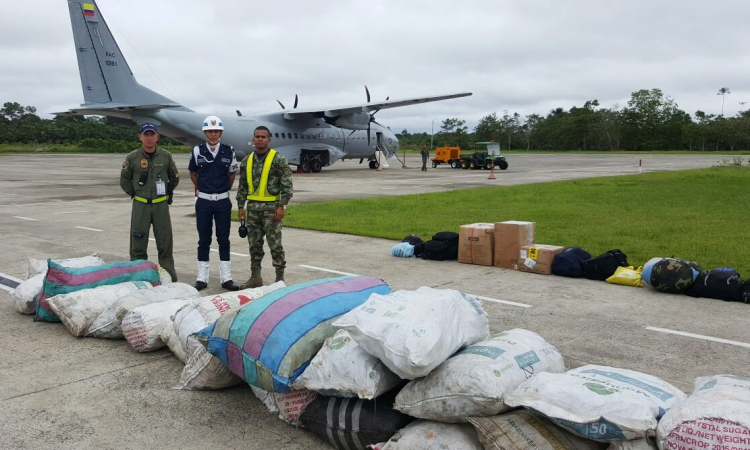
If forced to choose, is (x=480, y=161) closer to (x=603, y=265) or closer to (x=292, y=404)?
(x=603, y=265)

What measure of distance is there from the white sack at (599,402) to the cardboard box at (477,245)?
537 cm

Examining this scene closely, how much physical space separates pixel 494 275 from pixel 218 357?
4836 millimetres

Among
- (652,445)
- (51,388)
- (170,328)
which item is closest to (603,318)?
(652,445)

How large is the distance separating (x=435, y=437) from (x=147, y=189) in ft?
17.6

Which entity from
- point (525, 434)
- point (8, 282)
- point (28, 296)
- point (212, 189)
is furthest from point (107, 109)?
point (525, 434)

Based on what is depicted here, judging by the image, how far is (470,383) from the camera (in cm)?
325

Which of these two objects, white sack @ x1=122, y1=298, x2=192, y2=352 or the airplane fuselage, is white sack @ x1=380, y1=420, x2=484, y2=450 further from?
the airplane fuselage

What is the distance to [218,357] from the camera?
4.05 meters

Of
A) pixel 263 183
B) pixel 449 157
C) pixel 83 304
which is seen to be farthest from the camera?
pixel 449 157

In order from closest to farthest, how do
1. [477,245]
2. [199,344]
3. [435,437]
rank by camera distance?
1. [435,437]
2. [199,344]
3. [477,245]

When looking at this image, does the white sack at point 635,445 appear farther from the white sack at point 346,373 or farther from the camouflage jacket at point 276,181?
the camouflage jacket at point 276,181

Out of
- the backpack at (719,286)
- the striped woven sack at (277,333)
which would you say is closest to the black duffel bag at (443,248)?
the backpack at (719,286)

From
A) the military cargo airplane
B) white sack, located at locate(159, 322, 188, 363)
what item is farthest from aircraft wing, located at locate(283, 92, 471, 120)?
white sack, located at locate(159, 322, 188, 363)

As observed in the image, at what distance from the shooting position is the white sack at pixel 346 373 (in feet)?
11.3
